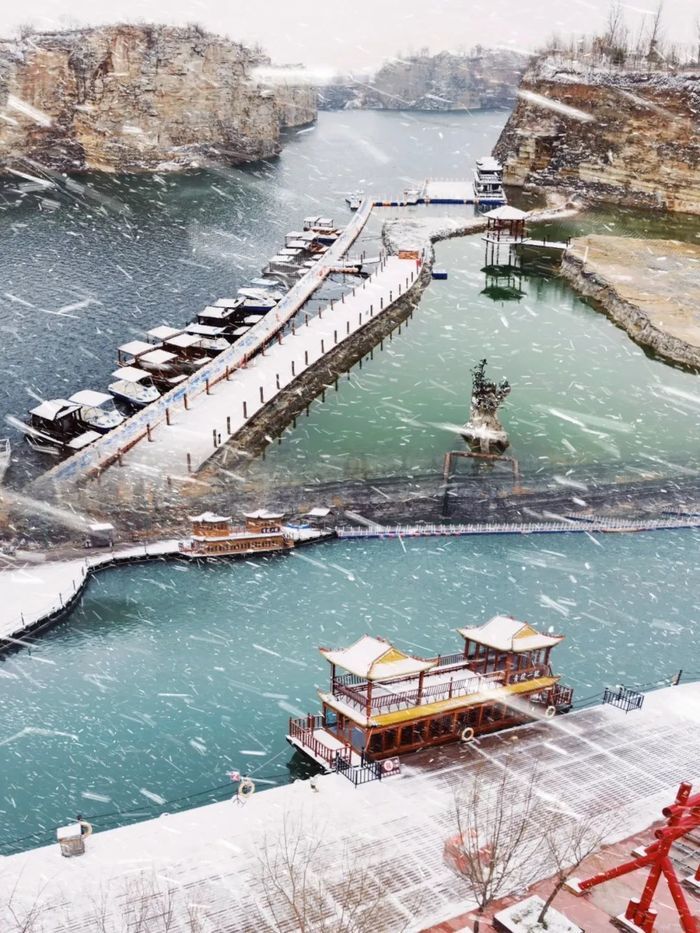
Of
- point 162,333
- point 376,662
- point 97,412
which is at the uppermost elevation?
point 162,333

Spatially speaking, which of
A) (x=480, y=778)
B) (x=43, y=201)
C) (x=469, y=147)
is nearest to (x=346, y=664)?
(x=480, y=778)

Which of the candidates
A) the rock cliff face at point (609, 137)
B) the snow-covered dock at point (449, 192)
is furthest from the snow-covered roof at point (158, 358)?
the rock cliff face at point (609, 137)

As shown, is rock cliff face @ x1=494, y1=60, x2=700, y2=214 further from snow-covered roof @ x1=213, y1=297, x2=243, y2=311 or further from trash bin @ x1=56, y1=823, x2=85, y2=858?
trash bin @ x1=56, y1=823, x2=85, y2=858

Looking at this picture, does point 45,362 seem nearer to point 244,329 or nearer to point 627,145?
point 244,329

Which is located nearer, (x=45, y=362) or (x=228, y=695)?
(x=228, y=695)

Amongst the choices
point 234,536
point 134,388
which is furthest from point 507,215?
point 234,536

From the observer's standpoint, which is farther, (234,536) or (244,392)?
(244,392)

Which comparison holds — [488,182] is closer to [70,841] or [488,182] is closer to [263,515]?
[263,515]

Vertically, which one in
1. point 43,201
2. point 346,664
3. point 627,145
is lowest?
point 346,664
